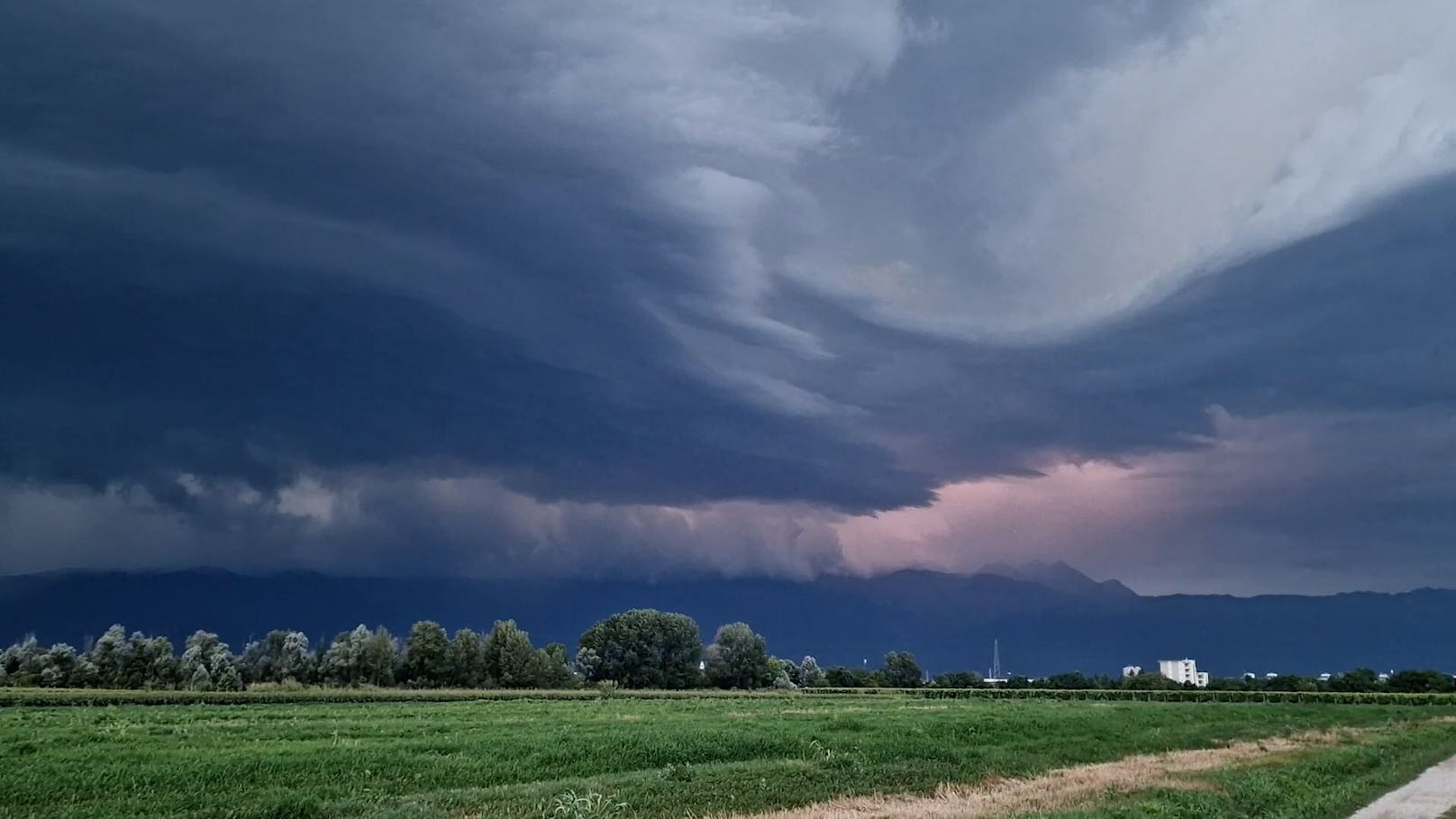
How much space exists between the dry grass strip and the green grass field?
1.36 meters

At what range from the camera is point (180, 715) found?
58.1 m

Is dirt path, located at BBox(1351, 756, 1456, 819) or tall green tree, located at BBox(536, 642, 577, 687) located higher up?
dirt path, located at BBox(1351, 756, 1456, 819)

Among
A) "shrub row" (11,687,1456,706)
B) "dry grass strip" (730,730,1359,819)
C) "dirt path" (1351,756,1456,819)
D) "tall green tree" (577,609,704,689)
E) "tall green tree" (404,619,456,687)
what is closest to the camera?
"dry grass strip" (730,730,1359,819)

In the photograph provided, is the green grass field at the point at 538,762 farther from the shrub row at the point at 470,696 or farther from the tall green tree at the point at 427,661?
the tall green tree at the point at 427,661

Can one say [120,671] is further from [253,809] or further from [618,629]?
[253,809]

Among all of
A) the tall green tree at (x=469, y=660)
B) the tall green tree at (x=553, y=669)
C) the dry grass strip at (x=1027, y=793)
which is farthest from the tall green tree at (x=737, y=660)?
the dry grass strip at (x=1027, y=793)

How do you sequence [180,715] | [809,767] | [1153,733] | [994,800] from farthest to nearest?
[1153,733], [180,715], [809,767], [994,800]

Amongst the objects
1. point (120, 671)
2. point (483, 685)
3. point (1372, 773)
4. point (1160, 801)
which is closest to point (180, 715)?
point (1160, 801)

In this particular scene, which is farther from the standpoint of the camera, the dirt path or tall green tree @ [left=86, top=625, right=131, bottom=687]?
tall green tree @ [left=86, top=625, right=131, bottom=687]

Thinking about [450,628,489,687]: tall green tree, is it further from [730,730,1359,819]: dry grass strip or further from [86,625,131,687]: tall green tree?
[730,730,1359,819]: dry grass strip

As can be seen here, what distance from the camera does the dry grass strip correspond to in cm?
2528

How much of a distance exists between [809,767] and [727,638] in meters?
156

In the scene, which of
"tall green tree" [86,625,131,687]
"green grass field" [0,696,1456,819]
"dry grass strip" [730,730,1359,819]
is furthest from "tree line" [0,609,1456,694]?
"dry grass strip" [730,730,1359,819]

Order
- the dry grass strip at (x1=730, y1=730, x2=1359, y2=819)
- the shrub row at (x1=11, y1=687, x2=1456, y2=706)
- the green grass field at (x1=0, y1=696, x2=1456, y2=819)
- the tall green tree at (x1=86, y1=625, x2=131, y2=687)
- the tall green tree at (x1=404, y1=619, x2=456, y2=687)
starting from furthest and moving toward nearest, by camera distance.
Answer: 1. the tall green tree at (x1=404, y1=619, x2=456, y2=687)
2. the tall green tree at (x1=86, y1=625, x2=131, y2=687)
3. the shrub row at (x1=11, y1=687, x2=1456, y2=706)
4. the green grass field at (x1=0, y1=696, x2=1456, y2=819)
5. the dry grass strip at (x1=730, y1=730, x2=1359, y2=819)
